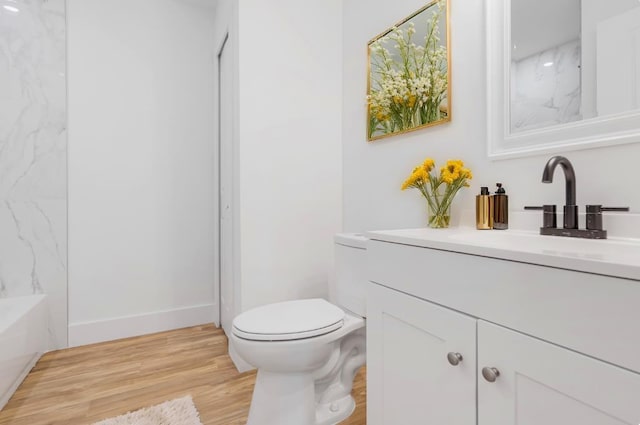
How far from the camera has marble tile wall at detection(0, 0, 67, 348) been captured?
6.30 feet

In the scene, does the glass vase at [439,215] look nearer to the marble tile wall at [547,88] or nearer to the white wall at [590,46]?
the marble tile wall at [547,88]

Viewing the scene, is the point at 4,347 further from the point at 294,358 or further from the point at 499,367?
the point at 499,367

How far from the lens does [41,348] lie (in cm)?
190

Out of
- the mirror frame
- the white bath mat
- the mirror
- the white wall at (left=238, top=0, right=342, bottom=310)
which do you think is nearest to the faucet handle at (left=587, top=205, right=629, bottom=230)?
the mirror frame

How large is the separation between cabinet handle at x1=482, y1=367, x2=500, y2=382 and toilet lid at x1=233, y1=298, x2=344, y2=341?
25.0 inches

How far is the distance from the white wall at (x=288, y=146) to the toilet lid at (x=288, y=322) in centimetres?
42

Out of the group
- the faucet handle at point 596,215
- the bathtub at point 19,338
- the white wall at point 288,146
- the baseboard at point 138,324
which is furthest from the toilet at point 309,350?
the baseboard at point 138,324

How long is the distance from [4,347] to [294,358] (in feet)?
4.41

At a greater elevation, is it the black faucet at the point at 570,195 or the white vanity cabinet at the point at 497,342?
the black faucet at the point at 570,195

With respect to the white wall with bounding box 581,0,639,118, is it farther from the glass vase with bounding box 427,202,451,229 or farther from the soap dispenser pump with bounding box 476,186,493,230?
the glass vase with bounding box 427,202,451,229

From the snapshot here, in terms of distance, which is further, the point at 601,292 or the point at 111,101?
the point at 111,101

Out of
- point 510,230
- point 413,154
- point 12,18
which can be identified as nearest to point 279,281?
point 413,154

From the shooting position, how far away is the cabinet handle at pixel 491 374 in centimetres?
67

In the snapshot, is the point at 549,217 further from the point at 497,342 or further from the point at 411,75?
the point at 411,75
